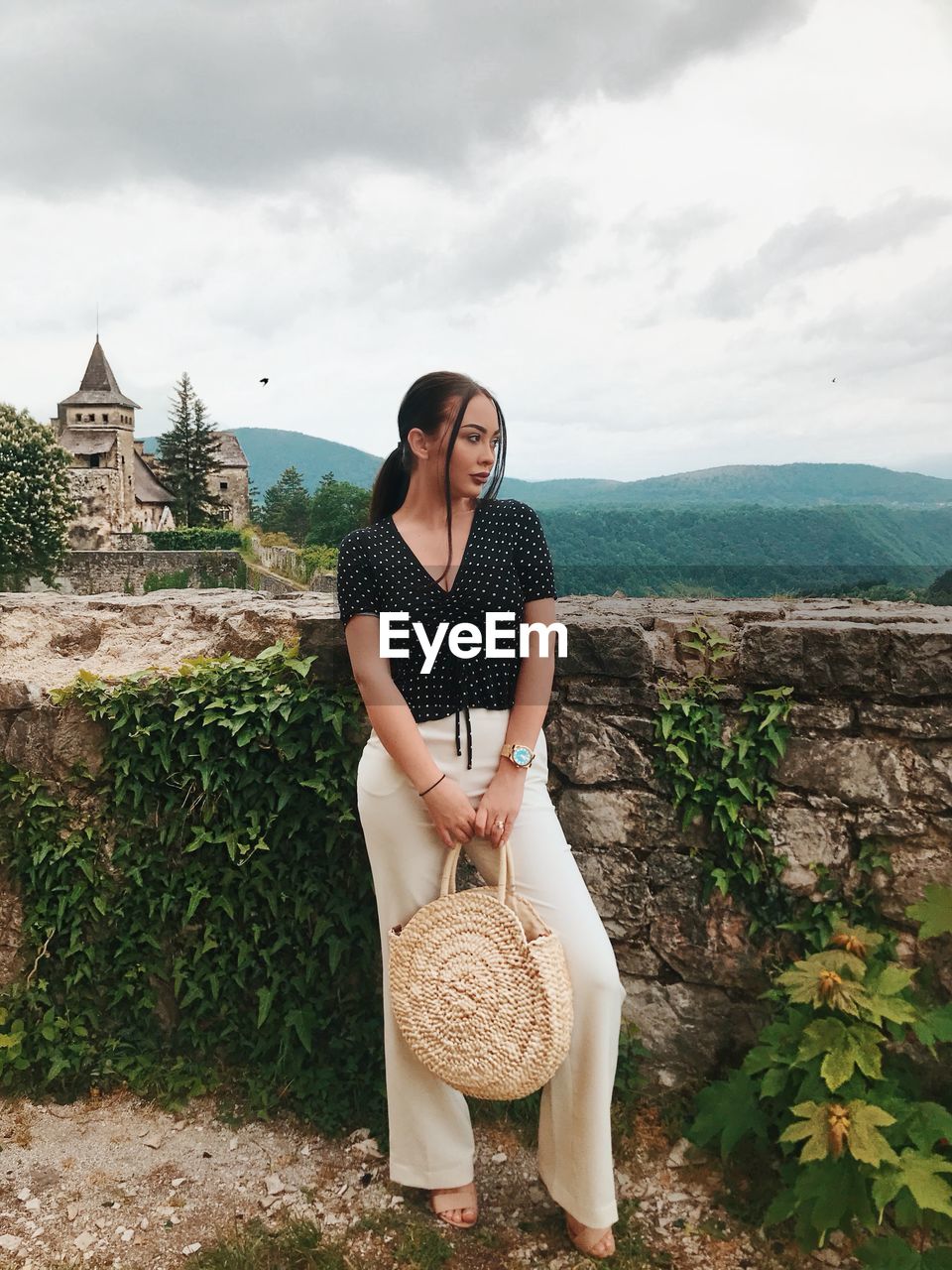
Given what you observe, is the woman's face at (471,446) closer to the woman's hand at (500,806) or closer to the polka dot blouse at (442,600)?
the polka dot blouse at (442,600)

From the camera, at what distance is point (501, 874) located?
7.58 feet

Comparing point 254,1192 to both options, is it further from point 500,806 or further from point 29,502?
point 29,502

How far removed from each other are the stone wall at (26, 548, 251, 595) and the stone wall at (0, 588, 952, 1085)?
35.4m

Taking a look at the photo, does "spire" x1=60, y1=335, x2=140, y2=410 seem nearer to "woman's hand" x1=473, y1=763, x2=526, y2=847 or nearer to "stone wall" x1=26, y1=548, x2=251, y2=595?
"stone wall" x1=26, y1=548, x2=251, y2=595

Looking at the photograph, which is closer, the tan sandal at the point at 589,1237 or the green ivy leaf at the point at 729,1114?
the tan sandal at the point at 589,1237

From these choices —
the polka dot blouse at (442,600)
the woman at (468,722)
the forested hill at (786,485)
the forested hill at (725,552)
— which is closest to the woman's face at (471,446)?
the woman at (468,722)

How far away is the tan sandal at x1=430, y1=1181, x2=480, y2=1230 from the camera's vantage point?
2.65 meters

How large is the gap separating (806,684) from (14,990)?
3017 millimetres

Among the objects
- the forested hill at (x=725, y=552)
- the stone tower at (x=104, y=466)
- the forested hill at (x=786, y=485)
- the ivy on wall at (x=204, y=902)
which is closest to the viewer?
the ivy on wall at (x=204, y=902)

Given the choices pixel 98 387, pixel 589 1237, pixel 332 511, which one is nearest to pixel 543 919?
pixel 589 1237

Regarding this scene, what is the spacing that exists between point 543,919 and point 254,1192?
4.65 ft

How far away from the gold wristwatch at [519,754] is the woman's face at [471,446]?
70cm

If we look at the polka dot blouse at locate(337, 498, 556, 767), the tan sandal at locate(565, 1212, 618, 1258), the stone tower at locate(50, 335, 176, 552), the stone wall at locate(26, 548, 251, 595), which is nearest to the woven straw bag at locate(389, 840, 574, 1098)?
the polka dot blouse at locate(337, 498, 556, 767)

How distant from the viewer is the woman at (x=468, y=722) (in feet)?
7.78
